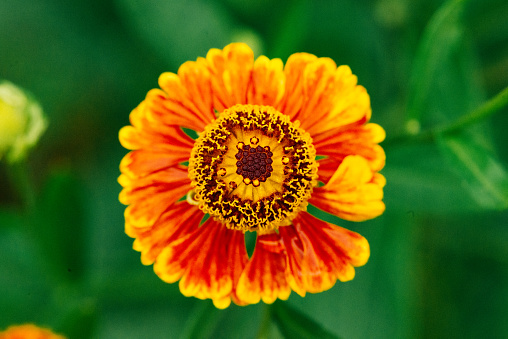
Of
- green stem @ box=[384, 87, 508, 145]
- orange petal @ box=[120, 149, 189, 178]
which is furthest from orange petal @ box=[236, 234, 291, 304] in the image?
green stem @ box=[384, 87, 508, 145]

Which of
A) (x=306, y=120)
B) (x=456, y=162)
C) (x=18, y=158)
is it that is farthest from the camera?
(x=18, y=158)

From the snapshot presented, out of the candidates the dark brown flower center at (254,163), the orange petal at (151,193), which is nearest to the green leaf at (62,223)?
the orange petal at (151,193)

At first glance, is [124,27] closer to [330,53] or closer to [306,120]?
[330,53]

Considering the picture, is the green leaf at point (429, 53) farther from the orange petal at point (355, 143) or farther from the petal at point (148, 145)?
the petal at point (148, 145)

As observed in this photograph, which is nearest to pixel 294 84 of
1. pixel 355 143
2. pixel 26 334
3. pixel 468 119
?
pixel 355 143

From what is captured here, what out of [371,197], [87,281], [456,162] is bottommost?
[87,281]

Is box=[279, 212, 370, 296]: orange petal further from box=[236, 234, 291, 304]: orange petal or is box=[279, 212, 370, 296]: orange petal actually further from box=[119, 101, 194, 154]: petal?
box=[119, 101, 194, 154]: petal

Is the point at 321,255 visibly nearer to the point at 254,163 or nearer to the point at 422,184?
the point at 254,163

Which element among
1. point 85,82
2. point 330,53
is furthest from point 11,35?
point 330,53
